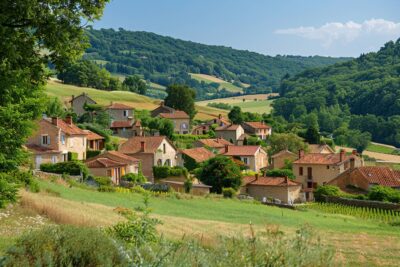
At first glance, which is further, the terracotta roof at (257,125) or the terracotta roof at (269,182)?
the terracotta roof at (257,125)

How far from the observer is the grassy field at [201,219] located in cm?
2063

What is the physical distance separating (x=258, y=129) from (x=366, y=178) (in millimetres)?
44230

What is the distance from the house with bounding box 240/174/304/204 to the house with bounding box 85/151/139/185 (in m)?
11.6

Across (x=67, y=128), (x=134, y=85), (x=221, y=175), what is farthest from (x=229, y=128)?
(x=134, y=85)

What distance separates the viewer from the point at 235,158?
7875cm

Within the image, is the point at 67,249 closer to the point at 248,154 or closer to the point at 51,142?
the point at 51,142

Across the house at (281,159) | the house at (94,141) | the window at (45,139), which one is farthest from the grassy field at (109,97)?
the window at (45,139)

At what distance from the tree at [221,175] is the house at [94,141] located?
16118 millimetres

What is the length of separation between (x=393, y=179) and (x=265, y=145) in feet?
120

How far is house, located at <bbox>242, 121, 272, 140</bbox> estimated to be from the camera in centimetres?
10869

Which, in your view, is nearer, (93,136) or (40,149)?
(40,149)

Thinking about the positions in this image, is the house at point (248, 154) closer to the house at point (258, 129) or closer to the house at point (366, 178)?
the house at point (366, 178)

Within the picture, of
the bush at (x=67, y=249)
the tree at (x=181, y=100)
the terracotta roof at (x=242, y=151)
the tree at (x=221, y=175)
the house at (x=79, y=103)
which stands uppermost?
the tree at (x=181, y=100)

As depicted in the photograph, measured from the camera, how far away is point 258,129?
108750 millimetres
